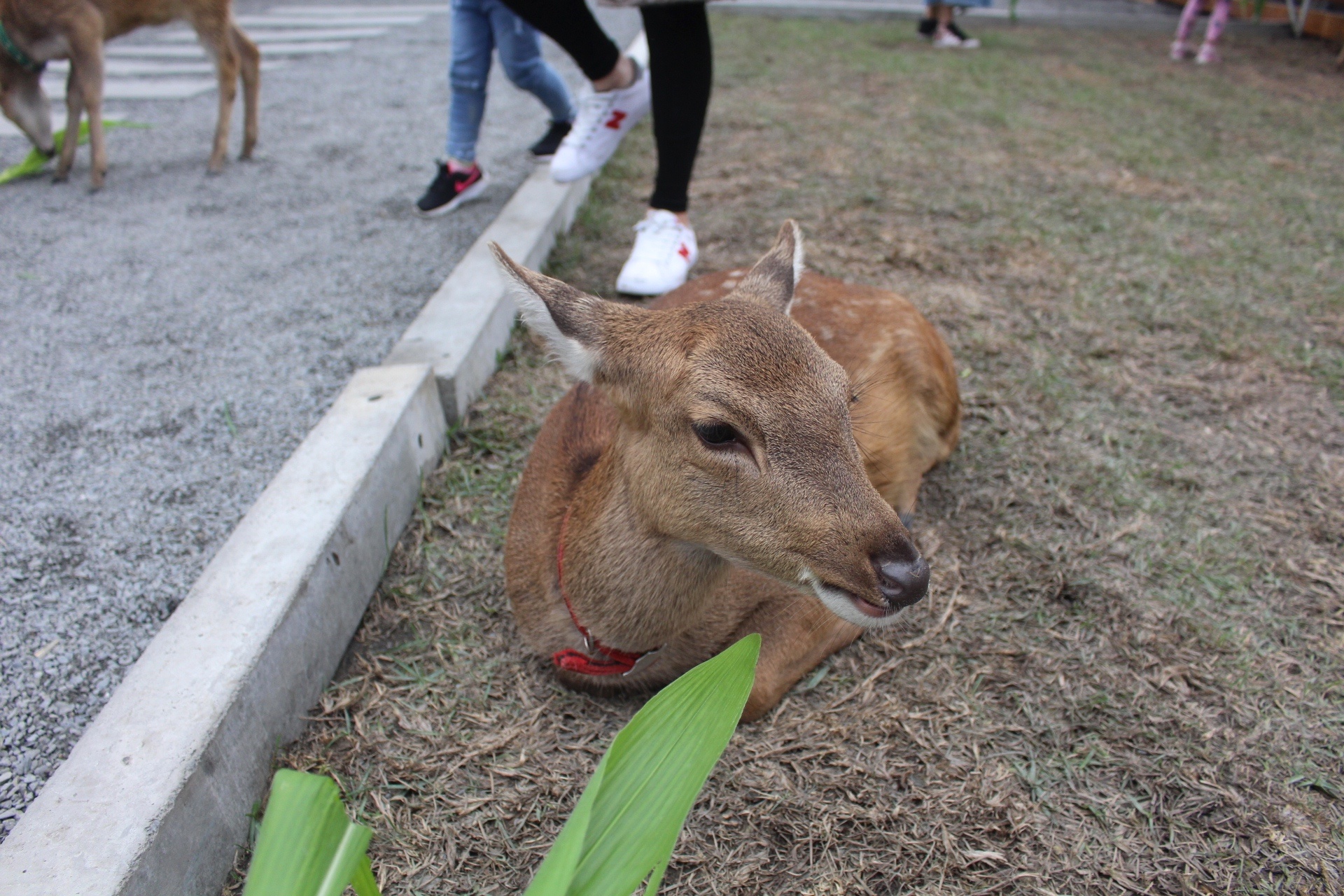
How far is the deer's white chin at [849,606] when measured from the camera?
159 centimetres

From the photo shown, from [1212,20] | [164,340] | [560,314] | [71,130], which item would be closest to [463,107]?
[164,340]

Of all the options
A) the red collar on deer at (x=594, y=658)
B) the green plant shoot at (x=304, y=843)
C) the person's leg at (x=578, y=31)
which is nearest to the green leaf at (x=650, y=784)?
the green plant shoot at (x=304, y=843)

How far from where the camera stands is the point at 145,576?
87.7 inches

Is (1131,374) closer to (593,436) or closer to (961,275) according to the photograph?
(961,275)

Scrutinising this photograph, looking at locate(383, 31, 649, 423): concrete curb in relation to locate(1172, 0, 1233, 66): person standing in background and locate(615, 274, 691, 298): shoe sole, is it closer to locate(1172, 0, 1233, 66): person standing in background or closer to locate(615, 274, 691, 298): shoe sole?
locate(615, 274, 691, 298): shoe sole

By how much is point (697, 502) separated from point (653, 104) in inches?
89.7

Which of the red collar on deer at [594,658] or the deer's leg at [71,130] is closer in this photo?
the red collar on deer at [594,658]

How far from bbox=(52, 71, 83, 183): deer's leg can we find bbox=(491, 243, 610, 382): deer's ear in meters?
4.56

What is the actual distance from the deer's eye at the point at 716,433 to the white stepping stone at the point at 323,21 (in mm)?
9860

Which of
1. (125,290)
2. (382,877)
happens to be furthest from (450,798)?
(125,290)

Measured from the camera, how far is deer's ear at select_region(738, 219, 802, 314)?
2.13 m

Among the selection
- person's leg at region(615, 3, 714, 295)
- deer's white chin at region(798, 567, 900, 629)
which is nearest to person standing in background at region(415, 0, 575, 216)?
person's leg at region(615, 3, 714, 295)

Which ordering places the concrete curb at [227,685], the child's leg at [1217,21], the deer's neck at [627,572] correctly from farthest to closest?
the child's leg at [1217,21] < the deer's neck at [627,572] < the concrete curb at [227,685]

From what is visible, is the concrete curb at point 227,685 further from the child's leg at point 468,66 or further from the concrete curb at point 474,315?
the child's leg at point 468,66
